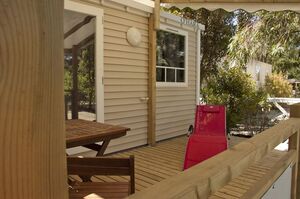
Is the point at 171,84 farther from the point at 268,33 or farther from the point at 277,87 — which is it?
the point at 277,87

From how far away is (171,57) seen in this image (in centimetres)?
657

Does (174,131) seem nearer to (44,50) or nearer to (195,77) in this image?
(195,77)

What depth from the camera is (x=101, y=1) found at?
15.4ft

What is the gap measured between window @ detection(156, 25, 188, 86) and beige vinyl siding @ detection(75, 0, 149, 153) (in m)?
0.61

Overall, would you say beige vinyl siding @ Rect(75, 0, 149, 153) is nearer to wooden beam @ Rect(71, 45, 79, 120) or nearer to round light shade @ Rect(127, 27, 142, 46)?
round light shade @ Rect(127, 27, 142, 46)

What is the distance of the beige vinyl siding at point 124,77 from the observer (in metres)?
4.91

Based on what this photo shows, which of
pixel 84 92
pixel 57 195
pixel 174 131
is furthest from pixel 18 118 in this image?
pixel 174 131

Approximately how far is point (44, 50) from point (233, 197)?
3106 mm

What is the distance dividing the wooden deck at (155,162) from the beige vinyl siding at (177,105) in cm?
33

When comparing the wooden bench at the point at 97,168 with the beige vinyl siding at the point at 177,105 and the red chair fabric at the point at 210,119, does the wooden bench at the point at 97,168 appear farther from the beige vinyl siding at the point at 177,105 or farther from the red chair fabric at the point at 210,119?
the beige vinyl siding at the point at 177,105

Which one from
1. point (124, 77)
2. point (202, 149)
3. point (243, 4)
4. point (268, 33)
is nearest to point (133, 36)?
point (124, 77)

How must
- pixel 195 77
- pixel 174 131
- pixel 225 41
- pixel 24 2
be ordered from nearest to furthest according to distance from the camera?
1. pixel 24 2
2. pixel 174 131
3. pixel 195 77
4. pixel 225 41

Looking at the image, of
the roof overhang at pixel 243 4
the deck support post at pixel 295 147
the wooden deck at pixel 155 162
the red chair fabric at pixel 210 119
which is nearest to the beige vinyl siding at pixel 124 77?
the wooden deck at pixel 155 162

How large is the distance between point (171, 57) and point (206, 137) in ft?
8.82
